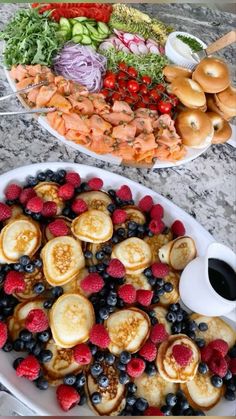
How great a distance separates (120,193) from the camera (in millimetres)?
1129

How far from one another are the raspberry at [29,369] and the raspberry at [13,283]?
5.4 inches

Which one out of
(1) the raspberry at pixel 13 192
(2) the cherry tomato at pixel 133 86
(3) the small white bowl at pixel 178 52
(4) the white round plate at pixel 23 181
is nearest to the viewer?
(4) the white round plate at pixel 23 181

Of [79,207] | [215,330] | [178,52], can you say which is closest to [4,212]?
[79,207]

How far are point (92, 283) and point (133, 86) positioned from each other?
815 millimetres

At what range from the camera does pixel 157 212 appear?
1117mm

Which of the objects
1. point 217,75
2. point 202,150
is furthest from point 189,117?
point 217,75

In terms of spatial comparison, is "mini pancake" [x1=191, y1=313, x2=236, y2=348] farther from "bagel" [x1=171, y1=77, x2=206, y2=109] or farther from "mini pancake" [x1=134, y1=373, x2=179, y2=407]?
"bagel" [x1=171, y1=77, x2=206, y2=109]

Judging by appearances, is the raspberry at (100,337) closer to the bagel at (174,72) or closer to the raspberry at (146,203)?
the raspberry at (146,203)

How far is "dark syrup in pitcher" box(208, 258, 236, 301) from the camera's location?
3.15 feet

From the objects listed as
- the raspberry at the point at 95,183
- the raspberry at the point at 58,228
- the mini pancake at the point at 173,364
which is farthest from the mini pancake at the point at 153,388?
the raspberry at the point at 95,183

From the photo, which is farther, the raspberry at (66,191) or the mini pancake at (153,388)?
the raspberry at (66,191)

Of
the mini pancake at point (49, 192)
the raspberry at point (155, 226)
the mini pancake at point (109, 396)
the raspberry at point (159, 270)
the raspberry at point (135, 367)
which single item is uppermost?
the raspberry at point (155, 226)

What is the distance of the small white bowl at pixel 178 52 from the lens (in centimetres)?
168

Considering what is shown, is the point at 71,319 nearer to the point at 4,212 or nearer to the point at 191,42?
the point at 4,212
